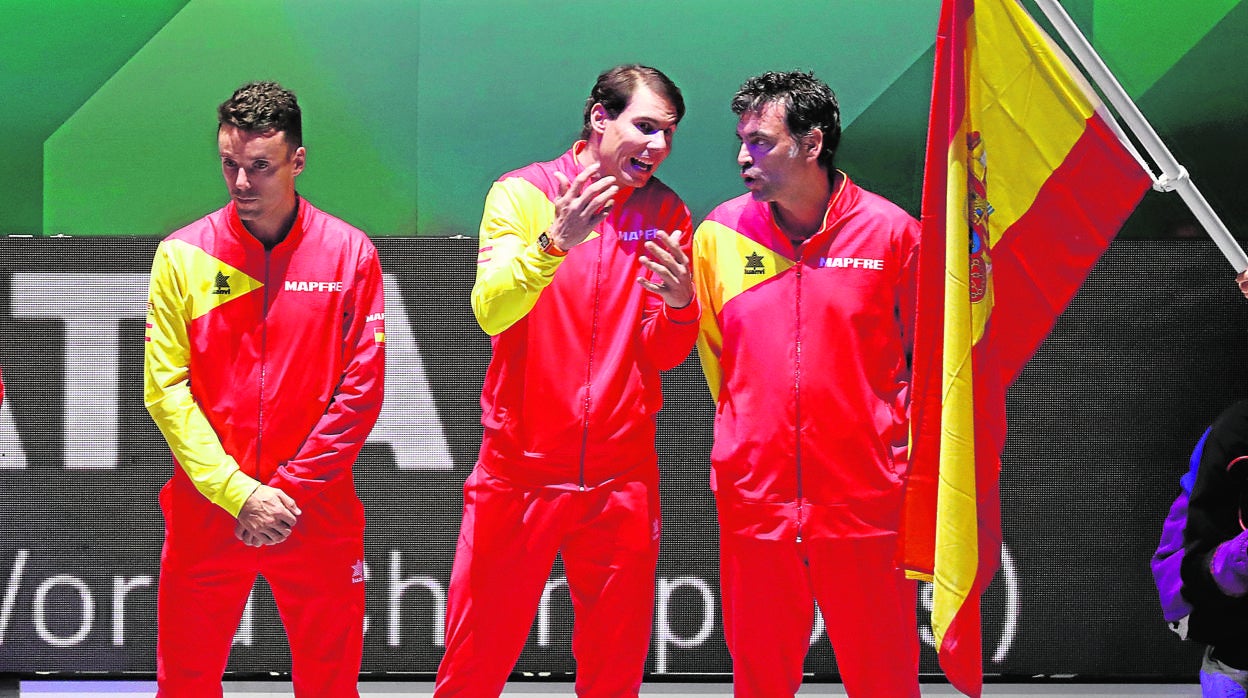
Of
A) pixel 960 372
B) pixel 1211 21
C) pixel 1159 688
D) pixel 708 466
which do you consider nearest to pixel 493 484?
pixel 708 466

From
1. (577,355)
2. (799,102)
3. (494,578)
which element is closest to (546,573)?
(494,578)

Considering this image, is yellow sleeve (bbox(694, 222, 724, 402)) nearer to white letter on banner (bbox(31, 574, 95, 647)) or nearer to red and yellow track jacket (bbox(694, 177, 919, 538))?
red and yellow track jacket (bbox(694, 177, 919, 538))

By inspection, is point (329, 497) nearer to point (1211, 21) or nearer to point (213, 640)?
point (213, 640)

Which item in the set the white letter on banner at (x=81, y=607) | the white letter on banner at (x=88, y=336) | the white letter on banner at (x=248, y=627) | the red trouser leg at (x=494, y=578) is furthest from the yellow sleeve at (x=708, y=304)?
the white letter on banner at (x=81, y=607)

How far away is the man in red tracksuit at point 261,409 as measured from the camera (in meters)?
4.26

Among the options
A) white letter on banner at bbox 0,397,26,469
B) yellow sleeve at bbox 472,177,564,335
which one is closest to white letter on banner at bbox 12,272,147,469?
white letter on banner at bbox 0,397,26,469

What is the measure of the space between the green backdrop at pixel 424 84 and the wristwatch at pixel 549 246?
4.36 feet

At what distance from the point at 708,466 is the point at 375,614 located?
1.33m

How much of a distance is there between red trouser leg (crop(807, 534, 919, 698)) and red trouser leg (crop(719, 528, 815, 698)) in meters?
0.07

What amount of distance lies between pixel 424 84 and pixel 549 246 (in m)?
1.55

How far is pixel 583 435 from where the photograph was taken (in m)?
4.17

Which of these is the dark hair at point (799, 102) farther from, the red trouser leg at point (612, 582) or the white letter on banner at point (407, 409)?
the white letter on banner at point (407, 409)

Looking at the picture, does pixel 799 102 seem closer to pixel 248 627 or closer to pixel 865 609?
pixel 865 609

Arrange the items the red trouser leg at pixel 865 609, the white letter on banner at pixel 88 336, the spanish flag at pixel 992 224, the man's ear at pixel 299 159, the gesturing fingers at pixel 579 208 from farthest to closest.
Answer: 1. the white letter on banner at pixel 88 336
2. the man's ear at pixel 299 159
3. the red trouser leg at pixel 865 609
4. the gesturing fingers at pixel 579 208
5. the spanish flag at pixel 992 224
